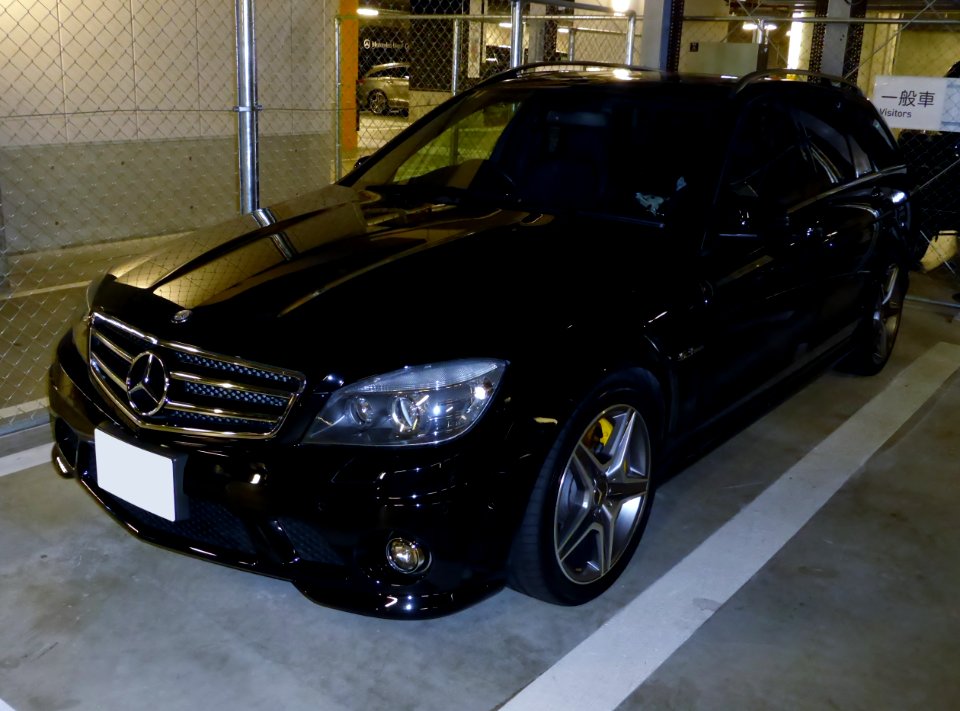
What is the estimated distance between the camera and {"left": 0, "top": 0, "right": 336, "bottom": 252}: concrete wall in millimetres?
6926

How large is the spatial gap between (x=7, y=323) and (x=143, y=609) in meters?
3.38

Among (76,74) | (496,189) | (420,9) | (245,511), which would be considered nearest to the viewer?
(245,511)

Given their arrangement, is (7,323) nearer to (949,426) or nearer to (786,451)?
(786,451)

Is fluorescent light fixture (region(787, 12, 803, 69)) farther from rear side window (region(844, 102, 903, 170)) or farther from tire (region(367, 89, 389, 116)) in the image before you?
rear side window (region(844, 102, 903, 170))

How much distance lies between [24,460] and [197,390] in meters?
1.65

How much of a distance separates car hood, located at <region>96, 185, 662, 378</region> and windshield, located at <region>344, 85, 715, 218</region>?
0.66 feet

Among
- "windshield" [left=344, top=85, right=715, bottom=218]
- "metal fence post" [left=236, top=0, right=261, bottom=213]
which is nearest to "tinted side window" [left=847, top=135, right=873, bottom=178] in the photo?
"windshield" [left=344, top=85, right=715, bottom=218]

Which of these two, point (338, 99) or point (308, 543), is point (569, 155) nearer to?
point (308, 543)

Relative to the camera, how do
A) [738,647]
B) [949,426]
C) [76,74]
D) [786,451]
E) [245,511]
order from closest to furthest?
[245,511], [738,647], [786,451], [949,426], [76,74]

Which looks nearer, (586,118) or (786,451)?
(586,118)

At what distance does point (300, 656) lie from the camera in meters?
2.59

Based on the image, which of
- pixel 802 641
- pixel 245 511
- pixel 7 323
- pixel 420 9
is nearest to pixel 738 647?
pixel 802 641

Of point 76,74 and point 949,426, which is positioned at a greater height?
point 76,74

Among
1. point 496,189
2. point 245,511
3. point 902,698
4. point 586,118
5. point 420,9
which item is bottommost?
point 902,698
